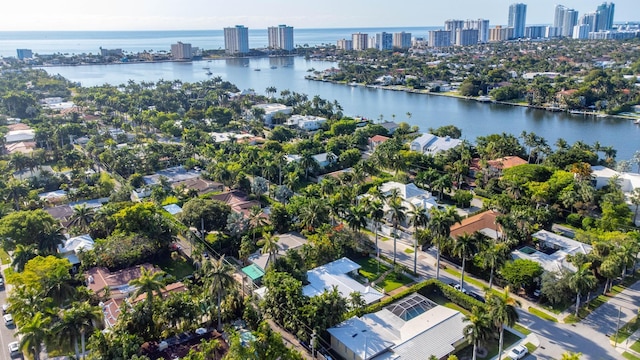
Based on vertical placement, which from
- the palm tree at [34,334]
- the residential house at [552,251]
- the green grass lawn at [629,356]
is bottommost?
the green grass lawn at [629,356]

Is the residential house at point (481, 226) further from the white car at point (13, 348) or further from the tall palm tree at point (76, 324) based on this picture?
the white car at point (13, 348)

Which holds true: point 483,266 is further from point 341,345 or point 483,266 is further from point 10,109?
point 10,109

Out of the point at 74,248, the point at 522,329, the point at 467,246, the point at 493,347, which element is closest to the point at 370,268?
the point at 467,246

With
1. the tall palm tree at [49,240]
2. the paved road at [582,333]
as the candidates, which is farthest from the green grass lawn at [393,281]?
the tall palm tree at [49,240]

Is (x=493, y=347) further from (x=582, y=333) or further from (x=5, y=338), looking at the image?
(x=5, y=338)

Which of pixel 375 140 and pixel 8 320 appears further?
pixel 375 140

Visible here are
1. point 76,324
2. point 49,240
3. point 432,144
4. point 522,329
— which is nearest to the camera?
point 76,324

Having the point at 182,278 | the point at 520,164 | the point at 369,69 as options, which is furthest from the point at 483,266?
the point at 369,69
